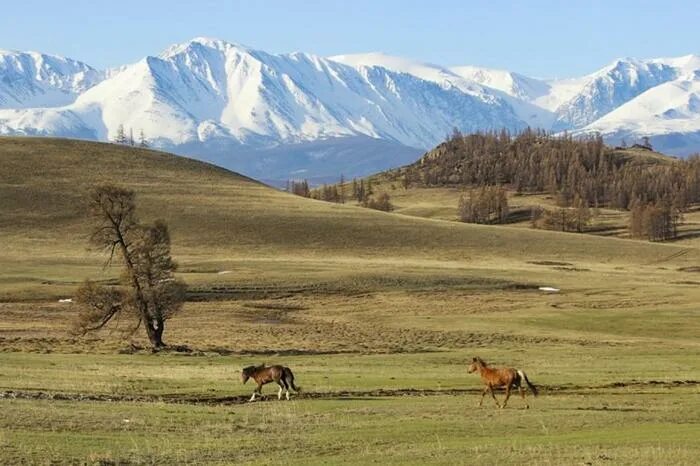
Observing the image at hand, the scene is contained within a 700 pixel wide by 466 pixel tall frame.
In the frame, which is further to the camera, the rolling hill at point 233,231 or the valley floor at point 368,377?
the rolling hill at point 233,231

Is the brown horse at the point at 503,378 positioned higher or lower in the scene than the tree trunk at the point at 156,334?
higher

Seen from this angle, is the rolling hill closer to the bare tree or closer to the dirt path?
the bare tree

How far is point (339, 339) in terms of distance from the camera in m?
65.2

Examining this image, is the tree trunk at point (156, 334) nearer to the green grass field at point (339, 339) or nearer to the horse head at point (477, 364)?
the green grass field at point (339, 339)

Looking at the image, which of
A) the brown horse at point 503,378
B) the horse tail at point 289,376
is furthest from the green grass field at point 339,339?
the horse tail at point 289,376

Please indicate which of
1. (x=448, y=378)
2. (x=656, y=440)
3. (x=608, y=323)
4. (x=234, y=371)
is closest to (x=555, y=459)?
(x=656, y=440)

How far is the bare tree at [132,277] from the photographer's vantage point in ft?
197

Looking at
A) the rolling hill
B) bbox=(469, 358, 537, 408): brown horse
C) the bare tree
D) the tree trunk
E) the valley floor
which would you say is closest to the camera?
the valley floor

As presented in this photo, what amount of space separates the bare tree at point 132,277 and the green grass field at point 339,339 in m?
2.09

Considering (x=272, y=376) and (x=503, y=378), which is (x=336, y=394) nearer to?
(x=272, y=376)

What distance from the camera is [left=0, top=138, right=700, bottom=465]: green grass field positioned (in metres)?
26.7

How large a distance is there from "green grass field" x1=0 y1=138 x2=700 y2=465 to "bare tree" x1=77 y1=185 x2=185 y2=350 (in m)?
2.09

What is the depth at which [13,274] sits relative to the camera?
97875 millimetres

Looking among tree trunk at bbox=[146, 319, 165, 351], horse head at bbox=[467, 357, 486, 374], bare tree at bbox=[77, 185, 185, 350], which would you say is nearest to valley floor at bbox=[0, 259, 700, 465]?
horse head at bbox=[467, 357, 486, 374]
